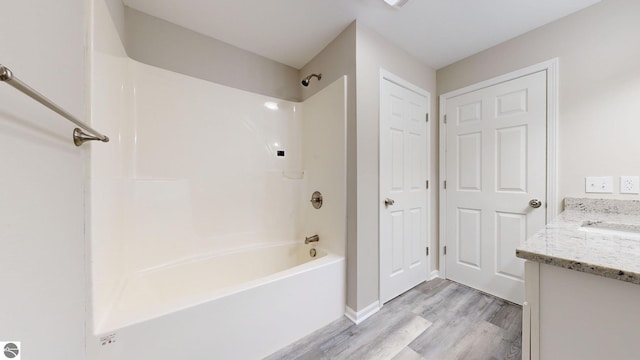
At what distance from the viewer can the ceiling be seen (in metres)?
1.45

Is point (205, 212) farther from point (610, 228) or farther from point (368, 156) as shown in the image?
point (610, 228)

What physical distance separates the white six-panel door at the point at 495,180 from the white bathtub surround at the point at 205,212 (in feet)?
4.17

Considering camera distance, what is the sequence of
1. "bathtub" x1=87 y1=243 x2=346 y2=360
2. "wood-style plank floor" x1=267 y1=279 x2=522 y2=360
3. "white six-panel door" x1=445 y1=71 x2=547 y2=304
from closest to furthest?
1. "bathtub" x1=87 y1=243 x2=346 y2=360
2. "wood-style plank floor" x1=267 y1=279 x2=522 y2=360
3. "white six-panel door" x1=445 y1=71 x2=547 y2=304

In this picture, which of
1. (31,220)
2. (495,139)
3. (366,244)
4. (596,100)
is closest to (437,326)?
(366,244)

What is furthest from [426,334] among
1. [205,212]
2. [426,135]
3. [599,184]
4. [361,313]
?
[205,212]

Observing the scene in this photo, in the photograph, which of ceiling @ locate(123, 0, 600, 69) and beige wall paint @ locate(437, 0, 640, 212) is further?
ceiling @ locate(123, 0, 600, 69)

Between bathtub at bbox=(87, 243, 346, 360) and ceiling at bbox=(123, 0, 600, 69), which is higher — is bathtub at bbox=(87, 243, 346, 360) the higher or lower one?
the lower one

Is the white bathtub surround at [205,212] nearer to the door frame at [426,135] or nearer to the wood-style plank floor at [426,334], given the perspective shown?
the wood-style plank floor at [426,334]

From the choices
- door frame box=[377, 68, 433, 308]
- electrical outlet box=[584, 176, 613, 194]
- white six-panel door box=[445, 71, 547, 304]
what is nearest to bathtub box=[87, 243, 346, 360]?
door frame box=[377, 68, 433, 308]

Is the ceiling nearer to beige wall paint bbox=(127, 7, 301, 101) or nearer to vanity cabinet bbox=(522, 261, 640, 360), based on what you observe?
beige wall paint bbox=(127, 7, 301, 101)

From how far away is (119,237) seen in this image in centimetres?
135

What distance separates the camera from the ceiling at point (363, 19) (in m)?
1.45

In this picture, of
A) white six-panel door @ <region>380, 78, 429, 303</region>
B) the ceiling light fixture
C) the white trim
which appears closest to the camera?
the ceiling light fixture

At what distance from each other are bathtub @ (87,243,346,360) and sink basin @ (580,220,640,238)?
142 centimetres
